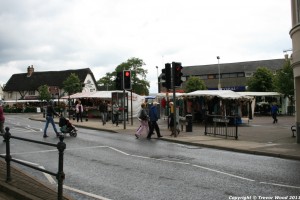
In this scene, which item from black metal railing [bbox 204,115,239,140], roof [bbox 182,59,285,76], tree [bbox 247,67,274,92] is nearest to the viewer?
black metal railing [bbox 204,115,239,140]

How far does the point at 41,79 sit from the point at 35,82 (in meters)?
1.57

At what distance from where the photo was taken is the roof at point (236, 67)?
266ft

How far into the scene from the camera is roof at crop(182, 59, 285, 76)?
81.1 metres

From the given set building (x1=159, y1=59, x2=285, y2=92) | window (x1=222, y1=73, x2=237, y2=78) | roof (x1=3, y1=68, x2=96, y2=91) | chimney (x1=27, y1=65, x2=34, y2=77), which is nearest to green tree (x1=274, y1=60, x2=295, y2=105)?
building (x1=159, y1=59, x2=285, y2=92)

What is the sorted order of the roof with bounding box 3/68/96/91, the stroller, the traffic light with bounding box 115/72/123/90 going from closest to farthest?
the stroller, the traffic light with bounding box 115/72/123/90, the roof with bounding box 3/68/96/91

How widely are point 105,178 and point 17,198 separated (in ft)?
8.77

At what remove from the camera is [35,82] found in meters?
86.7

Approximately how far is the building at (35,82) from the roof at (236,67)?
2456 centimetres

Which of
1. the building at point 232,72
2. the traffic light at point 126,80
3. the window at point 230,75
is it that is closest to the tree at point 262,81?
the building at point 232,72

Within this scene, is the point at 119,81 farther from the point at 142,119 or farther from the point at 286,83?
the point at 286,83

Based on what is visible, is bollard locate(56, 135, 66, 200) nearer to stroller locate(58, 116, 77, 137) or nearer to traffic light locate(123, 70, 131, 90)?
stroller locate(58, 116, 77, 137)

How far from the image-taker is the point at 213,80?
85.6 metres

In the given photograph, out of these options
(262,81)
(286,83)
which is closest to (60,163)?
(286,83)

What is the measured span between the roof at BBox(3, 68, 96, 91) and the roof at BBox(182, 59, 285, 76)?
82.7 feet
